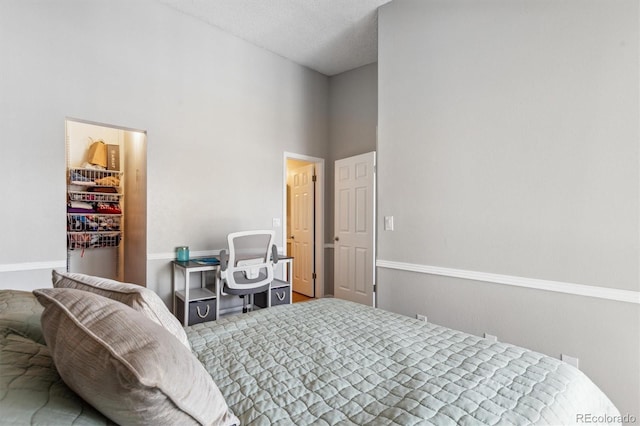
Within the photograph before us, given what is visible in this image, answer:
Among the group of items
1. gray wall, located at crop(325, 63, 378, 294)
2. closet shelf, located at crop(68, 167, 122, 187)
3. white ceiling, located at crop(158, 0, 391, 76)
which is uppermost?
white ceiling, located at crop(158, 0, 391, 76)

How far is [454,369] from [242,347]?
82 centimetres

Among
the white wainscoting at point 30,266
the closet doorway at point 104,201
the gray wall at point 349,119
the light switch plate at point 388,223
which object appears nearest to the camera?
the white wainscoting at point 30,266

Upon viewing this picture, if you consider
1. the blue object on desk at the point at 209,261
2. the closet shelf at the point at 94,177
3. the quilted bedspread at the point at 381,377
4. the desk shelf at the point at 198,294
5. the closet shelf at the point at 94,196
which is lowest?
the desk shelf at the point at 198,294

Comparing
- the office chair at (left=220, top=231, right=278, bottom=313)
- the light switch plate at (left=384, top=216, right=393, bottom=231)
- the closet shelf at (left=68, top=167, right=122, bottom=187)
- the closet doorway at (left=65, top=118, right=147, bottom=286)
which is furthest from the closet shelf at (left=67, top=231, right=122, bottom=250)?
the light switch plate at (left=384, top=216, right=393, bottom=231)

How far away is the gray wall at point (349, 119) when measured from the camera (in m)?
4.25

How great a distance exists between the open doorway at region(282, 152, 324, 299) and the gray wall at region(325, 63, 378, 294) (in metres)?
0.12

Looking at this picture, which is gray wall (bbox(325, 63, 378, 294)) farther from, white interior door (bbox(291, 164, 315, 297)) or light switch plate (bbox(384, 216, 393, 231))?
light switch plate (bbox(384, 216, 393, 231))

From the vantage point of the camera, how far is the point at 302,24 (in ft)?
11.2

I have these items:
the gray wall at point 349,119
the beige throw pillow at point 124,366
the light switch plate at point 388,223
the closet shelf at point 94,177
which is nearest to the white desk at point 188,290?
the light switch plate at point 388,223

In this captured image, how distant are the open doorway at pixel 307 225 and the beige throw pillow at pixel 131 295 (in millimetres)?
3535

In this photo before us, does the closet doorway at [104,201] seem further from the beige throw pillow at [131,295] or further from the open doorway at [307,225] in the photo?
the beige throw pillow at [131,295]

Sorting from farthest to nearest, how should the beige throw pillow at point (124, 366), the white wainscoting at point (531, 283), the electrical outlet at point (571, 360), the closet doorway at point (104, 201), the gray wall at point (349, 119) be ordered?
the gray wall at point (349, 119)
the closet doorway at point (104, 201)
the electrical outlet at point (571, 360)
the white wainscoting at point (531, 283)
the beige throw pillow at point (124, 366)

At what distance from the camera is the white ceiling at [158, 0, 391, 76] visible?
3.09m

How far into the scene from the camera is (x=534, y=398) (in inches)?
39.4
